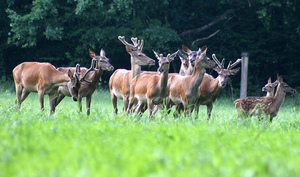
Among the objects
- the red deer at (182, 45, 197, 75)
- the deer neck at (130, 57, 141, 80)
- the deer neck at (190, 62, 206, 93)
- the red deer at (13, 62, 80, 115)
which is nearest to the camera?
the deer neck at (190, 62, 206, 93)

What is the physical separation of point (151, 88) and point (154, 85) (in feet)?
0.32

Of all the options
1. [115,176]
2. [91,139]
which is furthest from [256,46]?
[115,176]

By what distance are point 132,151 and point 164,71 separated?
5.70 meters

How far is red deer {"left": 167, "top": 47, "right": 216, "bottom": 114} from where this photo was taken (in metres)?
10.2

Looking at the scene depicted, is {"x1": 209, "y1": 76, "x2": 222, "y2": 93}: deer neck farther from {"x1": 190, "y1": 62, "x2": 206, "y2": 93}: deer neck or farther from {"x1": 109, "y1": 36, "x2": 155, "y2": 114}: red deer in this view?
{"x1": 109, "y1": 36, "x2": 155, "y2": 114}: red deer

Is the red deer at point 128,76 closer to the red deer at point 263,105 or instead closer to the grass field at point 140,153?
the red deer at point 263,105

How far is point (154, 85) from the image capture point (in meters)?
10.3

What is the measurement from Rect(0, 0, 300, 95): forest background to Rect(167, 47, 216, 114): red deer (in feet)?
39.5

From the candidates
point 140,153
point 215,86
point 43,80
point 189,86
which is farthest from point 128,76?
point 140,153

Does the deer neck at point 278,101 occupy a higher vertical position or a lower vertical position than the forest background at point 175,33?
lower

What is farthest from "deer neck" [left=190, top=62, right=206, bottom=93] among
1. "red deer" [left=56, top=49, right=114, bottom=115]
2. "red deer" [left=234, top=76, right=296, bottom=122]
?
"red deer" [left=56, top=49, right=114, bottom=115]

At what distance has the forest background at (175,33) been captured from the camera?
76.4ft

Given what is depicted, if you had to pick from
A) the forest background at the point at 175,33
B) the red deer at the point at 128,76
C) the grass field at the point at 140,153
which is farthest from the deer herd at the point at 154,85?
the forest background at the point at 175,33

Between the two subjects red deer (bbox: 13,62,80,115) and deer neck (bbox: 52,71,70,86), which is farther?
deer neck (bbox: 52,71,70,86)
